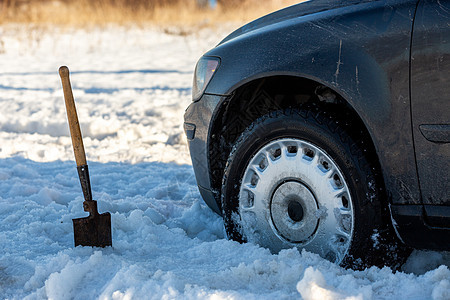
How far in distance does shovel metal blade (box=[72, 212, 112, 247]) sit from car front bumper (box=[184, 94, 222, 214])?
24.7 inches

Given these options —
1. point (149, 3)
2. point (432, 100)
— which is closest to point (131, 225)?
point (432, 100)

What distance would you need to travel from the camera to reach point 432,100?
88.7 inches

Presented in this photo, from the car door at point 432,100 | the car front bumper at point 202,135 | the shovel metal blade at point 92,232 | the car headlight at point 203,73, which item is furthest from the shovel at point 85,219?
the car door at point 432,100

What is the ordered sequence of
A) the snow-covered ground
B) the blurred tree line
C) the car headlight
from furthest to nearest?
the blurred tree line < the car headlight < the snow-covered ground

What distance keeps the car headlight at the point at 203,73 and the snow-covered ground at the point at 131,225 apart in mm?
867

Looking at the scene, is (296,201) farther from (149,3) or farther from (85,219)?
(149,3)

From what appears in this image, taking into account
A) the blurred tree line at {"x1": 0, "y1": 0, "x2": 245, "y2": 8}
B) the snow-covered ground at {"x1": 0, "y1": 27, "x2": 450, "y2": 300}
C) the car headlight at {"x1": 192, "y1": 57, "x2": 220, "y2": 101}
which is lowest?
the snow-covered ground at {"x1": 0, "y1": 27, "x2": 450, "y2": 300}

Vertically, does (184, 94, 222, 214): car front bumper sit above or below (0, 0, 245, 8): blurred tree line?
below

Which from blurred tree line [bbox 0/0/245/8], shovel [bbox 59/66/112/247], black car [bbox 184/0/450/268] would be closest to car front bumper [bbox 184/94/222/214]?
black car [bbox 184/0/450/268]

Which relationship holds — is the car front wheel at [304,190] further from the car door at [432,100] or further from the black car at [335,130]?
the car door at [432,100]

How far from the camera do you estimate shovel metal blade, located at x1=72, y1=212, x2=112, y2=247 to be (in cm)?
296

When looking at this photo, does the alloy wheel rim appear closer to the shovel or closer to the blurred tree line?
the shovel

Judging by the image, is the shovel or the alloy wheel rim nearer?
the alloy wheel rim

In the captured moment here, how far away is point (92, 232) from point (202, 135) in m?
0.82
